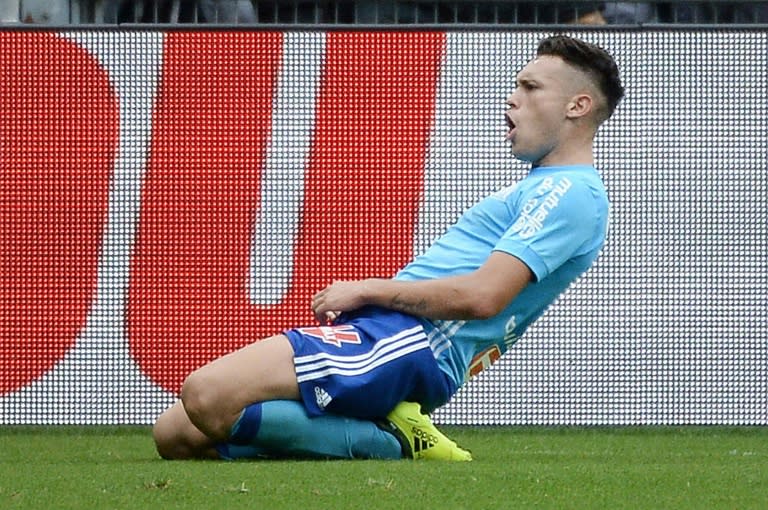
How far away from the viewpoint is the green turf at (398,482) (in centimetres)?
315

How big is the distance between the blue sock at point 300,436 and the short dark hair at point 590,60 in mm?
999

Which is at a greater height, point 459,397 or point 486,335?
point 486,335

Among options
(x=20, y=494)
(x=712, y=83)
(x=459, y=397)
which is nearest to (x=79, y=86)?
(x=459, y=397)

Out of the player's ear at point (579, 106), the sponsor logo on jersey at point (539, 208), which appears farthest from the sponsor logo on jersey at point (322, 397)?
the player's ear at point (579, 106)

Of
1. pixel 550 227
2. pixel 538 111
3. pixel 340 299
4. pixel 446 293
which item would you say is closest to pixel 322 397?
pixel 340 299

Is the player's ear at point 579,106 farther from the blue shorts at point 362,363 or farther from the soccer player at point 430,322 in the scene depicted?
the blue shorts at point 362,363

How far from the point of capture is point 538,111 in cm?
423

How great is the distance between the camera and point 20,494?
334 centimetres

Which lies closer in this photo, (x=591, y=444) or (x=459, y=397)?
(x=591, y=444)

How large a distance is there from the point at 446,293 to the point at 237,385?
0.54 metres

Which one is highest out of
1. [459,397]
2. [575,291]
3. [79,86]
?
[79,86]

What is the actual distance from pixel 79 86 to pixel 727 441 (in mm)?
2685

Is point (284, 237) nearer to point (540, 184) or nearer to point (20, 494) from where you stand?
point (540, 184)

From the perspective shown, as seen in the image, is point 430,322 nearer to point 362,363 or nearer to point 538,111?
point 362,363
